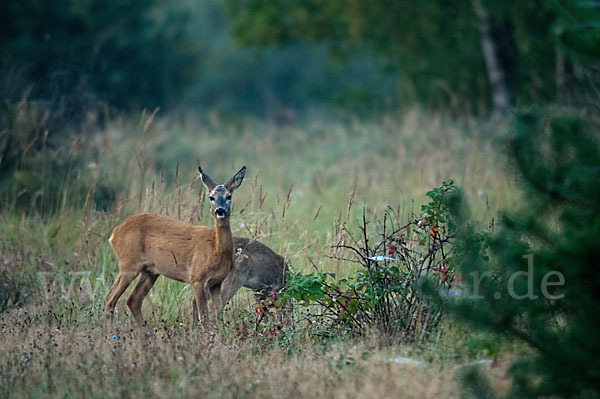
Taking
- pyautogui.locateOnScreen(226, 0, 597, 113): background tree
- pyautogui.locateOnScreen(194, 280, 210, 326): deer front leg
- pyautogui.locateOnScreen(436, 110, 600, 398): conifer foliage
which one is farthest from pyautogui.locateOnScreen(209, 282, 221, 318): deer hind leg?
pyautogui.locateOnScreen(226, 0, 597, 113): background tree

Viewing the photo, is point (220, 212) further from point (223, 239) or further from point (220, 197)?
point (223, 239)

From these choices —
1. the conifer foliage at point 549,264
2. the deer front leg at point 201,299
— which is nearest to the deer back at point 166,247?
the deer front leg at point 201,299

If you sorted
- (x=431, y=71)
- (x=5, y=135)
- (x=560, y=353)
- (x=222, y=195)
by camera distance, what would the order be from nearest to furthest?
1. (x=560, y=353)
2. (x=222, y=195)
3. (x=5, y=135)
4. (x=431, y=71)

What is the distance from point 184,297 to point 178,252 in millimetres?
612

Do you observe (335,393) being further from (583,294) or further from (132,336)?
(132,336)

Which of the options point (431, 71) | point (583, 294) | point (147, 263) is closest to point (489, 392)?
point (583, 294)

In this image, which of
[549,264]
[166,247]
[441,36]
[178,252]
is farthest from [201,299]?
[441,36]

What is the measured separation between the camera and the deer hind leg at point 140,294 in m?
6.92

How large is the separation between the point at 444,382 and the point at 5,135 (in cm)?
720

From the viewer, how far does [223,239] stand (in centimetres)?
679

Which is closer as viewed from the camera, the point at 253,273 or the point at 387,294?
the point at 387,294

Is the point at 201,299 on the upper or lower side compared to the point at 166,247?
lower

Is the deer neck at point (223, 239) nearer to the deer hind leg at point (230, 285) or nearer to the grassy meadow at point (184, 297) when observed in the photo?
the deer hind leg at point (230, 285)

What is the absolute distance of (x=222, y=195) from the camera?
6.73 m
